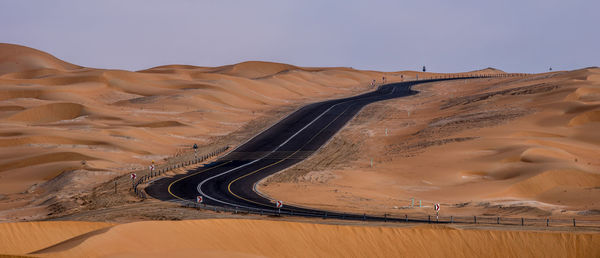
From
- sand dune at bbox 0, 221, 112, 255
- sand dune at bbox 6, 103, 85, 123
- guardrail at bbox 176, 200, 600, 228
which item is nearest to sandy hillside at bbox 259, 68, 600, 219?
guardrail at bbox 176, 200, 600, 228

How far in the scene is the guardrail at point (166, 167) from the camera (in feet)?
195

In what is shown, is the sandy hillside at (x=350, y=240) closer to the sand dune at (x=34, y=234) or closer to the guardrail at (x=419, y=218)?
the sand dune at (x=34, y=234)

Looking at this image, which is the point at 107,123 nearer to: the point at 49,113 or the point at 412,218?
the point at 49,113

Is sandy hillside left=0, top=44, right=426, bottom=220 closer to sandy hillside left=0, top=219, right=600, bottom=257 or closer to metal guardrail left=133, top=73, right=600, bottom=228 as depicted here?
metal guardrail left=133, top=73, right=600, bottom=228

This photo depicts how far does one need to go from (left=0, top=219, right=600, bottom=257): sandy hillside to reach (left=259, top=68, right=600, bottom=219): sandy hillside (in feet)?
33.9

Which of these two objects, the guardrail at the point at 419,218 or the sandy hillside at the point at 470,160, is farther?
the sandy hillside at the point at 470,160

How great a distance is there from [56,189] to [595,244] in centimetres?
4432

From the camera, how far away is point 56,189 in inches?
2368

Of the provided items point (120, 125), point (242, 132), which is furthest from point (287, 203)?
point (120, 125)

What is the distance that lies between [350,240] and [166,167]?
38269 millimetres

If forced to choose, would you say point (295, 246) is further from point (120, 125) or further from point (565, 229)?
point (120, 125)

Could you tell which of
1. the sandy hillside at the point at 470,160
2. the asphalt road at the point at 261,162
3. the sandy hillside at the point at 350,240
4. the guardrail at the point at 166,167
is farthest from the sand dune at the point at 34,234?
the sandy hillside at the point at 470,160

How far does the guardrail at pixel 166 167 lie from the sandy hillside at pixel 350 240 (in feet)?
69.6

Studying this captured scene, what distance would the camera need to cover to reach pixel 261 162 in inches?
2904
